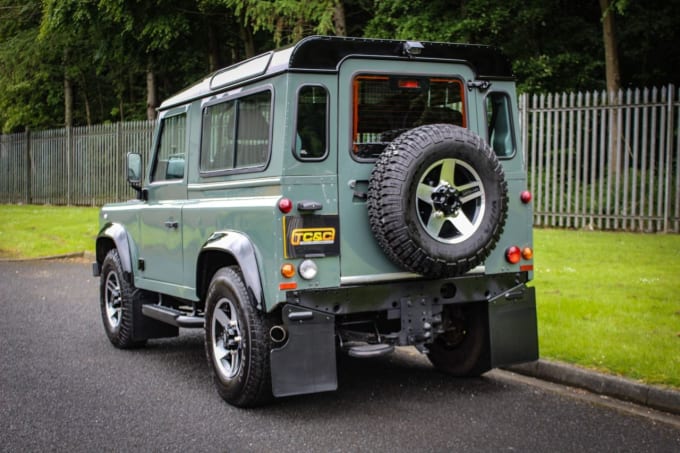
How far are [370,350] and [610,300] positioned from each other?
398 centimetres

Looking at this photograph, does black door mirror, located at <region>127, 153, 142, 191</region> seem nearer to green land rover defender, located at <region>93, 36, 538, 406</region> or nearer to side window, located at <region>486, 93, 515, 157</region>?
green land rover defender, located at <region>93, 36, 538, 406</region>

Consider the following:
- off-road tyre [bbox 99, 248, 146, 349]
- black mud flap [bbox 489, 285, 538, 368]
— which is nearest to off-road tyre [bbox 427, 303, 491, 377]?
black mud flap [bbox 489, 285, 538, 368]

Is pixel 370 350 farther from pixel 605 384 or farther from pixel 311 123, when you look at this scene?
pixel 605 384

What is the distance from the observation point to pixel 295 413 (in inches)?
221

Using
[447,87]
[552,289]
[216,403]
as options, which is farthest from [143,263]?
[552,289]

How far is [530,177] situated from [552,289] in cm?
680

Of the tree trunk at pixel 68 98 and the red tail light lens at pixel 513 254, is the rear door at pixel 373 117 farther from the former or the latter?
the tree trunk at pixel 68 98

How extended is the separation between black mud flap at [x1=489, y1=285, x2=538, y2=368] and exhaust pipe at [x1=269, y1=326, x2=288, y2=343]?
5.14 feet

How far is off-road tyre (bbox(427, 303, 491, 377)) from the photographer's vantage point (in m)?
6.19

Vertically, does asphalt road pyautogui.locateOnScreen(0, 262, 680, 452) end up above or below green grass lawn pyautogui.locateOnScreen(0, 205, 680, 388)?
below

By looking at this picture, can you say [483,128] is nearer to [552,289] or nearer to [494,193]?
[494,193]

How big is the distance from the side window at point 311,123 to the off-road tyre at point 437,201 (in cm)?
43

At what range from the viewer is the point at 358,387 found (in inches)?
249

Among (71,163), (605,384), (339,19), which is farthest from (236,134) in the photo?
(71,163)
